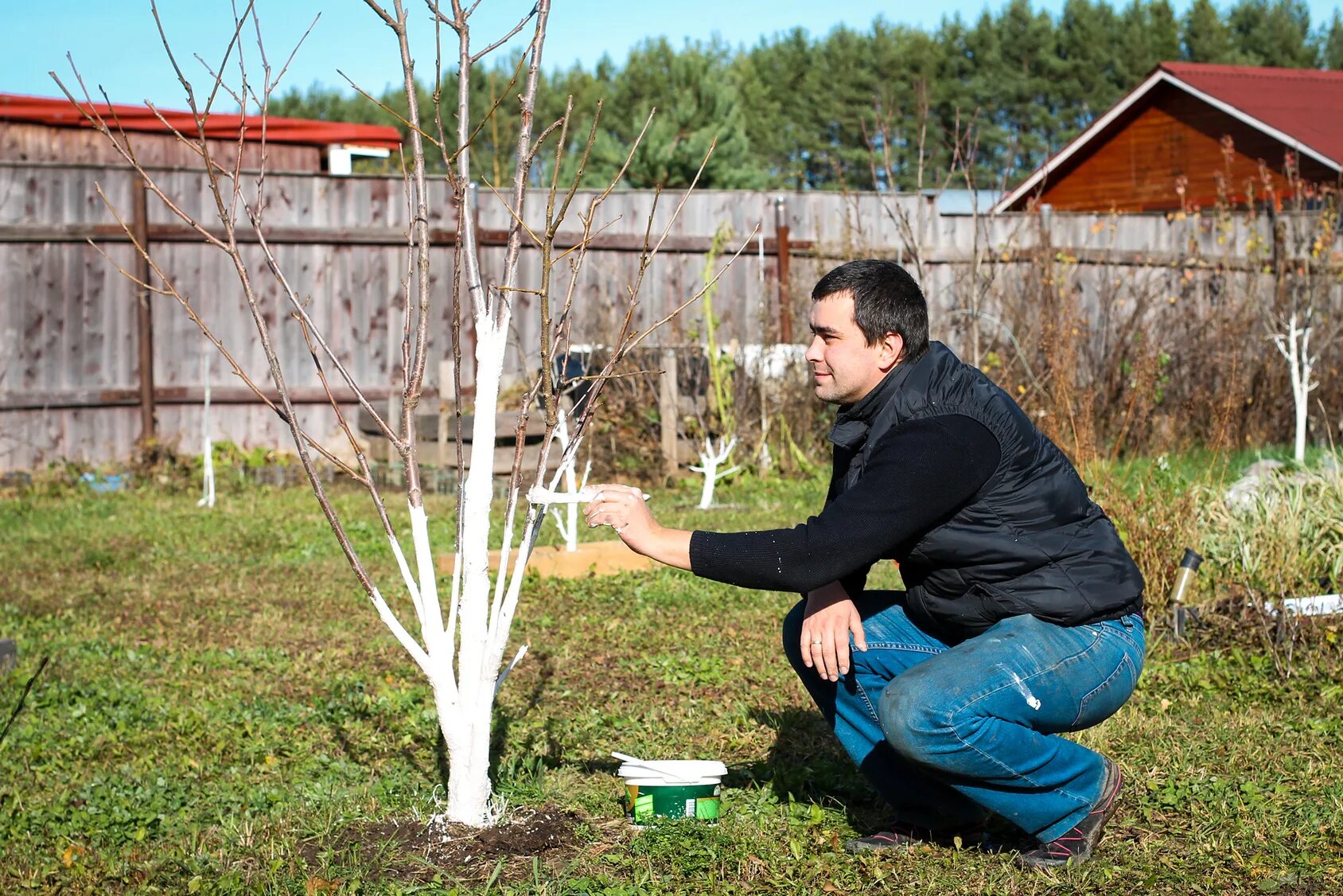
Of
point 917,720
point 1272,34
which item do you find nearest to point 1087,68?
point 1272,34

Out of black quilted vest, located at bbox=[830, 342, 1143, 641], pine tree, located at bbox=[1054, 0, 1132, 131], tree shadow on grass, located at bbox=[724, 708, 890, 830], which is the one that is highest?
pine tree, located at bbox=[1054, 0, 1132, 131]

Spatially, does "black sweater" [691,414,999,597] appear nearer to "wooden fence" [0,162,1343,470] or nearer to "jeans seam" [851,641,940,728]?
"jeans seam" [851,641,940,728]

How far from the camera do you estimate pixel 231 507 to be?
9102 millimetres

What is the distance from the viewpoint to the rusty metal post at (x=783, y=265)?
11.1m

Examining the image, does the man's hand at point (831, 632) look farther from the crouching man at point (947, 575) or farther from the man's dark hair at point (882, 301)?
the man's dark hair at point (882, 301)

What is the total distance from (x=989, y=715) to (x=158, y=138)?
15.8 metres

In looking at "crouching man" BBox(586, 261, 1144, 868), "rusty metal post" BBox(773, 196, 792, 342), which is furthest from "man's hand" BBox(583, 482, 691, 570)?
"rusty metal post" BBox(773, 196, 792, 342)

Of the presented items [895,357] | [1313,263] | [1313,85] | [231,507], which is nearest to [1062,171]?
[1313,85]

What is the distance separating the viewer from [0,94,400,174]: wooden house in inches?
613

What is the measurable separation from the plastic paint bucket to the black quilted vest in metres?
0.74

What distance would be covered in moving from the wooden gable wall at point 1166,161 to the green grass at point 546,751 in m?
19.0

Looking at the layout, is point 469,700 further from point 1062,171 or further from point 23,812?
point 1062,171

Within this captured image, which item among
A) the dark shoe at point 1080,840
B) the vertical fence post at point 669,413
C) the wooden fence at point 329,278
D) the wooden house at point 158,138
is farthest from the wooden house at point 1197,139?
the dark shoe at point 1080,840

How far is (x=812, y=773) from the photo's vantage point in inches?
150
